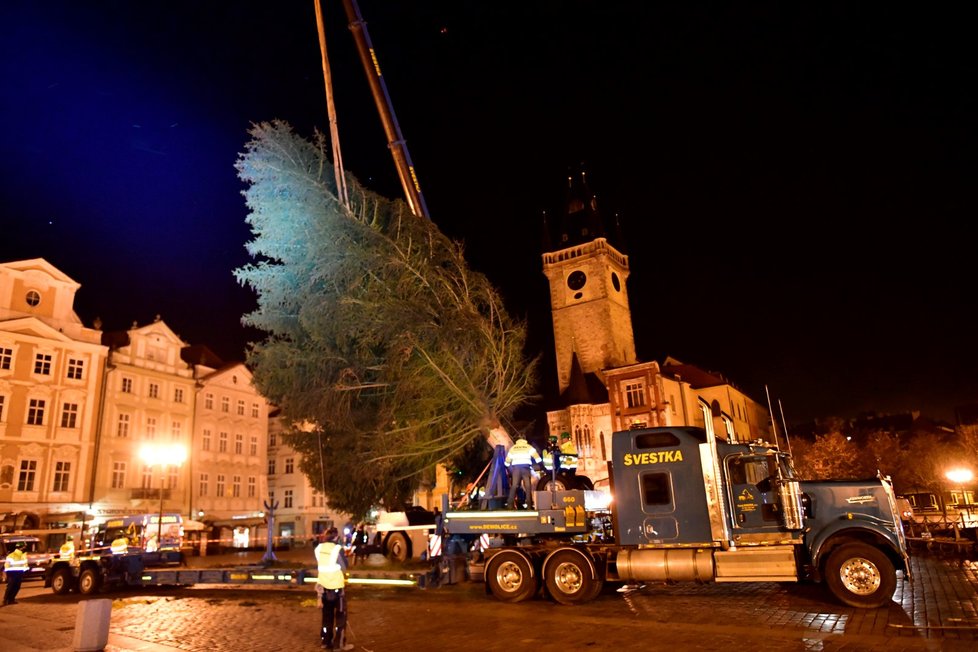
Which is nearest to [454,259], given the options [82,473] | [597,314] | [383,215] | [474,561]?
[383,215]

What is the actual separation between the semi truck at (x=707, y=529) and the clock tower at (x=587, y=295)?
4470cm

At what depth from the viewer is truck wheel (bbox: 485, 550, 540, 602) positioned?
12305 millimetres

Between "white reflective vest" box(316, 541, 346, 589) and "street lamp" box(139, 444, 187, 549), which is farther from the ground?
"street lamp" box(139, 444, 187, 549)

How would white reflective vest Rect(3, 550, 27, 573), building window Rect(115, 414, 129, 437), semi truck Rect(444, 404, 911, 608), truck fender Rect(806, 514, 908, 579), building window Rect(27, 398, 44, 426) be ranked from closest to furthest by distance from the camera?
truck fender Rect(806, 514, 908, 579) < semi truck Rect(444, 404, 911, 608) < white reflective vest Rect(3, 550, 27, 573) < building window Rect(27, 398, 44, 426) < building window Rect(115, 414, 129, 437)

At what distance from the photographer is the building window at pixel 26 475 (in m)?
32.8

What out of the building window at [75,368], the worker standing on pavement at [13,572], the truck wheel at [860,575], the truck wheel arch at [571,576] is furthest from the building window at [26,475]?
the truck wheel at [860,575]

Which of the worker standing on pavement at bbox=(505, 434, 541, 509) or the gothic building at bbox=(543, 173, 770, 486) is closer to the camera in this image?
the worker standing on pavement at bbox=(505, 434, 541, 509)

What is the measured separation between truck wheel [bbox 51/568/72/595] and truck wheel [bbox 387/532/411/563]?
981 centimetres

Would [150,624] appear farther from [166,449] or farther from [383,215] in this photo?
[166,449]

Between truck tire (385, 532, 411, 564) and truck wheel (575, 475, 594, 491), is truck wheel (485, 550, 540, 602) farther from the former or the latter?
truck tire (385, 532, 411, 564)

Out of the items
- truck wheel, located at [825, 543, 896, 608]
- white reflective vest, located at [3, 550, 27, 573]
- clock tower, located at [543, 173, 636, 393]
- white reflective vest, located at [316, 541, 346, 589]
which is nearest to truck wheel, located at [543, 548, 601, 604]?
truck wheel, located at [825, 543, 896, 608]

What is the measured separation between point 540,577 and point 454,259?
11.5m

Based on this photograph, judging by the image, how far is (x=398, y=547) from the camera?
23047 millimetres

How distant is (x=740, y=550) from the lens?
10.8 metres
